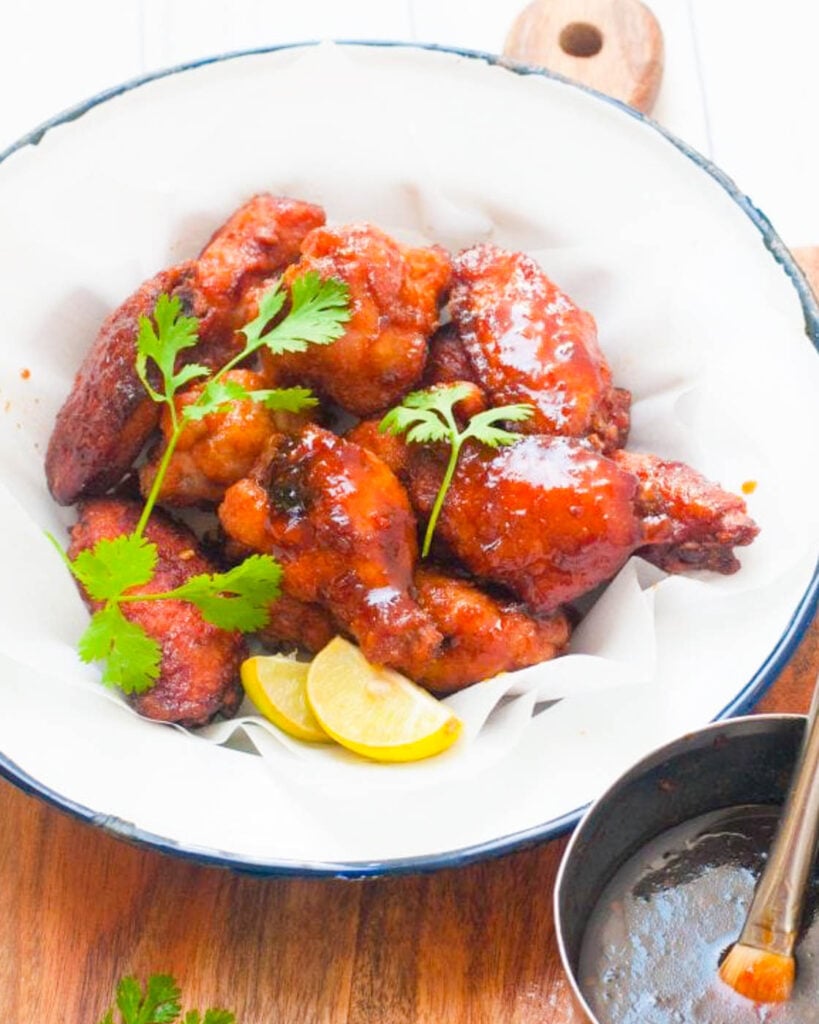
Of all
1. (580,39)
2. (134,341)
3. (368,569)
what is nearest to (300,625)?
(368,569)

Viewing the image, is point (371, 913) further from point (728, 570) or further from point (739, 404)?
point (739, 404)

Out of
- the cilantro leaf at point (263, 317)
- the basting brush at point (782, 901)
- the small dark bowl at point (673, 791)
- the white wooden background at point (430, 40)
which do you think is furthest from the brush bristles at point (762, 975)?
the white wooden background at point (430, 40)

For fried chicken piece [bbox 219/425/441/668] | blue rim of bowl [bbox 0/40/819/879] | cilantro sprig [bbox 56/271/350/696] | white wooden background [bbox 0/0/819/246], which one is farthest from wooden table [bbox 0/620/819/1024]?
white wooden background [bbox 0/0/819/246]

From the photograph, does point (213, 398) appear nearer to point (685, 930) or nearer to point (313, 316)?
point (313, 316)

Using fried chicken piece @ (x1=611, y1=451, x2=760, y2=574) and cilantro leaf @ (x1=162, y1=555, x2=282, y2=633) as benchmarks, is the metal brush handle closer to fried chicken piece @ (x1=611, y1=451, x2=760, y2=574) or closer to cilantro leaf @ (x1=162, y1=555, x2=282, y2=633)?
fried chicken piece @ (x1=611, y1=451, x2=760, y2=574)

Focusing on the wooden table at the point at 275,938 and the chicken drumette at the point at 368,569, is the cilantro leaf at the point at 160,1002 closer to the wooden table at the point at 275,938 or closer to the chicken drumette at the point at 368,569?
the wooden table at the point at 275,938

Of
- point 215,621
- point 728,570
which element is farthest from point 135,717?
point 728,570
